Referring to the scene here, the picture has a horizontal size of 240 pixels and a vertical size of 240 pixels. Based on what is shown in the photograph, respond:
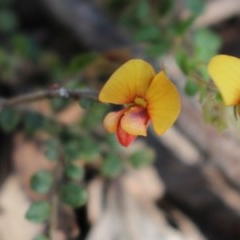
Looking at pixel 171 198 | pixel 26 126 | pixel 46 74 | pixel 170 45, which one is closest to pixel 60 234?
pixel 26 126

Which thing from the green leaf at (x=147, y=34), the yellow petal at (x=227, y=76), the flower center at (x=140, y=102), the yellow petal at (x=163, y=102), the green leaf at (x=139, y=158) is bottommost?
the yellow petal at (x=227, y=76)

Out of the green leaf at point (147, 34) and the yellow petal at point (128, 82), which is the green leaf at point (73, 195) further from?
the green leaf at point (147, 34)

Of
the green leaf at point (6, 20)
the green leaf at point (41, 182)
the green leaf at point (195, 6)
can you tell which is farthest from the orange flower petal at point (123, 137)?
the green leaf at point (6, 20)

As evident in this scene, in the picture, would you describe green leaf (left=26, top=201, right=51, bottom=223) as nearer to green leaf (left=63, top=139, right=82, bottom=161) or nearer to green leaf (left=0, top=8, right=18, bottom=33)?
green leaf (left=63, top=139, right=82, bottom=161)

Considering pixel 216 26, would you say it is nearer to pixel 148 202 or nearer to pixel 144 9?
pixel 144 9

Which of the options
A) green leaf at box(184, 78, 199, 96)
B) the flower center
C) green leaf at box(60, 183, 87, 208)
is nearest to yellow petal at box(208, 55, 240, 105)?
the flower center

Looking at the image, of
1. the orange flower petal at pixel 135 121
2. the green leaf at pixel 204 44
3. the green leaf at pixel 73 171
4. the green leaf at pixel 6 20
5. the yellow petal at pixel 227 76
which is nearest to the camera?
the yellow petal at pixel 227 76
